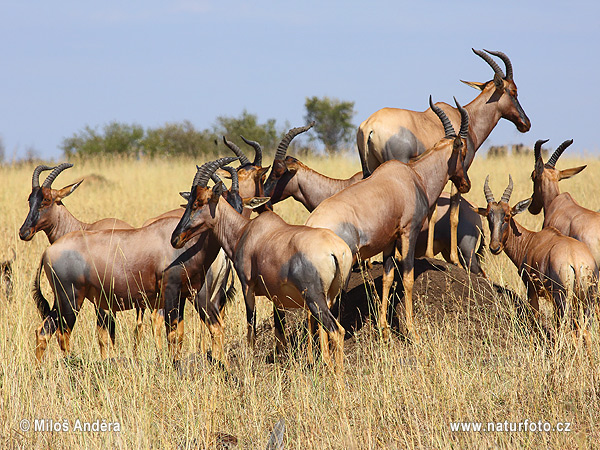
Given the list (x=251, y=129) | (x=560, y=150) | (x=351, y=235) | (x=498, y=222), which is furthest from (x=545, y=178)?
(x=251, y=129)

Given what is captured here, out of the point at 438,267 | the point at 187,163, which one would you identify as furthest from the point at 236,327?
the point at 187,163

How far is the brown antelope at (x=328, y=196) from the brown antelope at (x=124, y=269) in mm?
1845

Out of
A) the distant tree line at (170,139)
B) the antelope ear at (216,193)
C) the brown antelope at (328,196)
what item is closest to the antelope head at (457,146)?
the brown antelope at (328,196)

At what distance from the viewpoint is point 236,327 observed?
834 centimetres

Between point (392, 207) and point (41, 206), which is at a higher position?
point (41, 206)

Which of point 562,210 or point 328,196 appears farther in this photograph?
point 328,196

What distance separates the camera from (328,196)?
29.3ft

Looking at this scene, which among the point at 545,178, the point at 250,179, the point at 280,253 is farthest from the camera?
the point at 545,178

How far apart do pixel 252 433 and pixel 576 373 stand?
7.85 feet

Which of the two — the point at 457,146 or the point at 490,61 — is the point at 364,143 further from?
the point at 490,61

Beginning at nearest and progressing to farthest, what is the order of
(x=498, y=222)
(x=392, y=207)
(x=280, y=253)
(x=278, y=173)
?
1. (x=280, y=253)
2. (x=392, y=207)
3. (x=498, y=222)
4. (x=278, y=173)

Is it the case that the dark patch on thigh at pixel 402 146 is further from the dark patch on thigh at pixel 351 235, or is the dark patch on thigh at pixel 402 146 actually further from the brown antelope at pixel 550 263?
the dark patch on thigh at pixel 351 235

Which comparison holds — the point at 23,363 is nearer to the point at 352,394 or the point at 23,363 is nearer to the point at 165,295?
the point at 165,295

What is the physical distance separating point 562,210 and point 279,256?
3.98 meters
